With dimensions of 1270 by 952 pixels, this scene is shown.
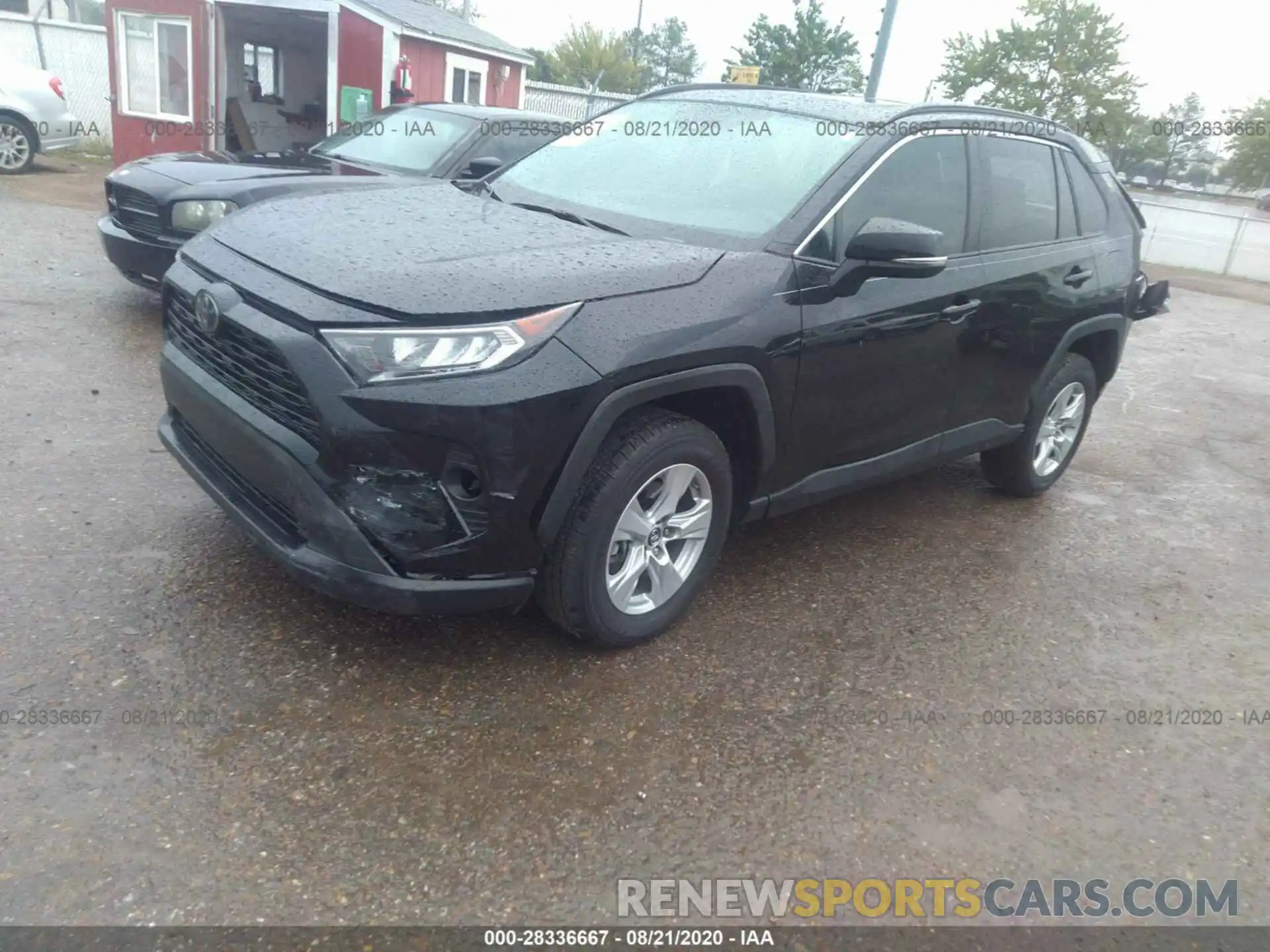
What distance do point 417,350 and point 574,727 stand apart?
3.91 feet

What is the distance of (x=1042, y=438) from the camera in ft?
16.5

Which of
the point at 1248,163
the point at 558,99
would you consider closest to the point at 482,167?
the point at 558,99

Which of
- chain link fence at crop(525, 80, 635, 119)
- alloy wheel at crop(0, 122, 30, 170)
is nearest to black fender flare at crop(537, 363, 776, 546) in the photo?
alloy wheel at crop(0, 122, 30, 170)

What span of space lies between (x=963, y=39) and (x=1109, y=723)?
3917 cm

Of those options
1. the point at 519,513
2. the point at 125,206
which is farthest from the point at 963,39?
the point at 519,513

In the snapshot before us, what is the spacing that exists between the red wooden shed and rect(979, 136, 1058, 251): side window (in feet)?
32.7

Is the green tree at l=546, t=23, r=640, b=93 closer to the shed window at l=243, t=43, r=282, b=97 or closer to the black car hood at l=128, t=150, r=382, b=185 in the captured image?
the shed window at l=243, t=43, r=282, b=97

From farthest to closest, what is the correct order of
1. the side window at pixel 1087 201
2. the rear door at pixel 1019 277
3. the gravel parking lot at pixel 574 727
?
the side window at pixel 1087 201, the rear door at pixel 1019 277, the gravel parking lot at pixel 574 727

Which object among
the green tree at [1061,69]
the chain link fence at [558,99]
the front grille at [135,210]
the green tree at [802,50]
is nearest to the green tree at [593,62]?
the green tree at [802,50]

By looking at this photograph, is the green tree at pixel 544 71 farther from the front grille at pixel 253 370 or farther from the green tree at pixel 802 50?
the front grille at pixel 253 370

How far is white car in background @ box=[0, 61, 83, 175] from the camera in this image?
12.2 meters

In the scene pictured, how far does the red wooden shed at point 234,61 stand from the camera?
1232 centimetres

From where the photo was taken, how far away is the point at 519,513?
2697 mm

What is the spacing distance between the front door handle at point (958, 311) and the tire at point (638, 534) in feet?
4.04
